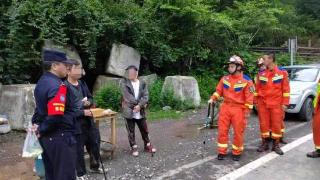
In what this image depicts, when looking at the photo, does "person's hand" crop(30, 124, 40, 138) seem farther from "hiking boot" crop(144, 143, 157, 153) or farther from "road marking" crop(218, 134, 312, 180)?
"hiking boot" crop(144, 143, 157, 153)

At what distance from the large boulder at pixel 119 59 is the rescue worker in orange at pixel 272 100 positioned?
238 inches

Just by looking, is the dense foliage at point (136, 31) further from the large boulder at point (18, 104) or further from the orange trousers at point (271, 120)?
the orange trousers at point (271, 120)

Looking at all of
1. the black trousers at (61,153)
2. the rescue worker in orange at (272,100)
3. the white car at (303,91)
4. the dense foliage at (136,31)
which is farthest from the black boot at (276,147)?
the dense foliage at (136,31)

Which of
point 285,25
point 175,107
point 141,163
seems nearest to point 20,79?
point 175,107

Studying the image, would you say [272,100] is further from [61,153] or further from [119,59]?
[119,59]

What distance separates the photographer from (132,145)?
795 cm

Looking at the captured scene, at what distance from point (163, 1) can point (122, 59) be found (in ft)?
9.75

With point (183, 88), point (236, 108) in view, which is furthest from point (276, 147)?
point (183, 88)

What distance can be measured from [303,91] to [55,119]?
8.71 m

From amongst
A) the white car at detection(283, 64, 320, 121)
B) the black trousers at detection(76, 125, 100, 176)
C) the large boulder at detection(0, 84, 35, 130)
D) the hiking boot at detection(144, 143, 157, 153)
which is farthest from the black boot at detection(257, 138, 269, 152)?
the large boulder at detection(0, 84, 35, 130)

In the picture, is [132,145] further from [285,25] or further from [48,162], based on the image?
[285,25]

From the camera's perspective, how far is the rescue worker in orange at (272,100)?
27.3 feet

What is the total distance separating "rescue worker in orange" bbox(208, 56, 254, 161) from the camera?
25.2 ft

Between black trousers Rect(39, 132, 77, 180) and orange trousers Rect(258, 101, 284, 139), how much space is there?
4.50 m
